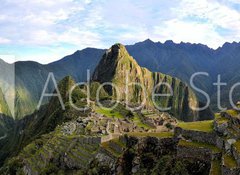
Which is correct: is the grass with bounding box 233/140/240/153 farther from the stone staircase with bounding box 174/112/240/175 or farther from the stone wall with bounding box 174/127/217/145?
the stone wall with bounding box 174/127/217/145

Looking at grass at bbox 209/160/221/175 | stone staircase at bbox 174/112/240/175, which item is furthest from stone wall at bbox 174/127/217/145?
grass at bbox 209/160/221/175

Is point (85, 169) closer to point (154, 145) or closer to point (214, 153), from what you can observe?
point (154, 145)

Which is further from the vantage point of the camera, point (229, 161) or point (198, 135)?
point (198, 135)

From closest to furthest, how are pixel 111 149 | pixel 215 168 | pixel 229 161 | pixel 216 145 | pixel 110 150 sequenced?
pixel 229 161 → pixel 215 168 → pixel 216 145 → pixel 110 150 → pixel 111 149

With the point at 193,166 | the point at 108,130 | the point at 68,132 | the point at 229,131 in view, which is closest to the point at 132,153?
the point at 193,166

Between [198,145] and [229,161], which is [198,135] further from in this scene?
[229,161]

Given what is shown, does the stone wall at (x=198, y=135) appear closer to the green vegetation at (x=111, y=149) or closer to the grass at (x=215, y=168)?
the grass at (x=215, y=168)

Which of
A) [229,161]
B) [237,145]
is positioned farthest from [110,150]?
[229,161]
